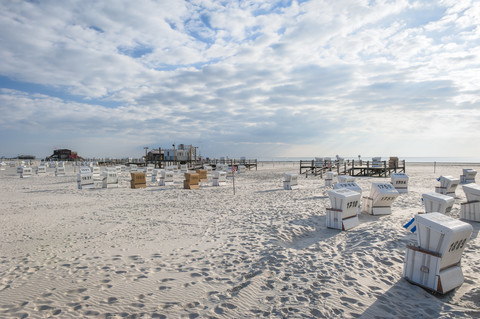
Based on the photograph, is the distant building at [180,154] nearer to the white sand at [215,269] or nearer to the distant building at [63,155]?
the white sand at [215,269]

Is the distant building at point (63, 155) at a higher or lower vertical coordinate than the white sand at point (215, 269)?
higher

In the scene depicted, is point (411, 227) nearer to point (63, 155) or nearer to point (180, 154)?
point (180, 154)

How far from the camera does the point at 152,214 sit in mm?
10305

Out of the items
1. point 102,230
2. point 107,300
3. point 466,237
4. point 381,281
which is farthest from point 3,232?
point 466,237

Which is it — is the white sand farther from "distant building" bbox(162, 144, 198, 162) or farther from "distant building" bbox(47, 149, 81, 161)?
"distant building" bbox(47, 149, 81, 161)

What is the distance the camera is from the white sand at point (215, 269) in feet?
12.9

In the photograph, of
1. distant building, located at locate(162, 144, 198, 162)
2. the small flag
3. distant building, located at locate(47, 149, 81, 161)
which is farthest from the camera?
distant building, located at locate(47, 149, 81, 161)

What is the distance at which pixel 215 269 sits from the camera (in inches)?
205

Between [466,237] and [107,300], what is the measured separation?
5.93 meters

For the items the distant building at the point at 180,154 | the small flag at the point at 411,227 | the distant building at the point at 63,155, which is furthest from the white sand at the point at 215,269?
the distant building at the point at 63,155

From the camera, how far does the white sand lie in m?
3.94

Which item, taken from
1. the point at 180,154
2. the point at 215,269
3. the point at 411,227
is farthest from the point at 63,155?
the point at 411,227

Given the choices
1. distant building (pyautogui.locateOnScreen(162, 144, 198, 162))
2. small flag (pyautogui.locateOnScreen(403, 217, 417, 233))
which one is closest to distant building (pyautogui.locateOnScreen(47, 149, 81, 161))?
distant building (pyautogui.locateOnScreen(162, 144, 198, 162))

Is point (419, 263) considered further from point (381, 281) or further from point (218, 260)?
point (218, 260)
